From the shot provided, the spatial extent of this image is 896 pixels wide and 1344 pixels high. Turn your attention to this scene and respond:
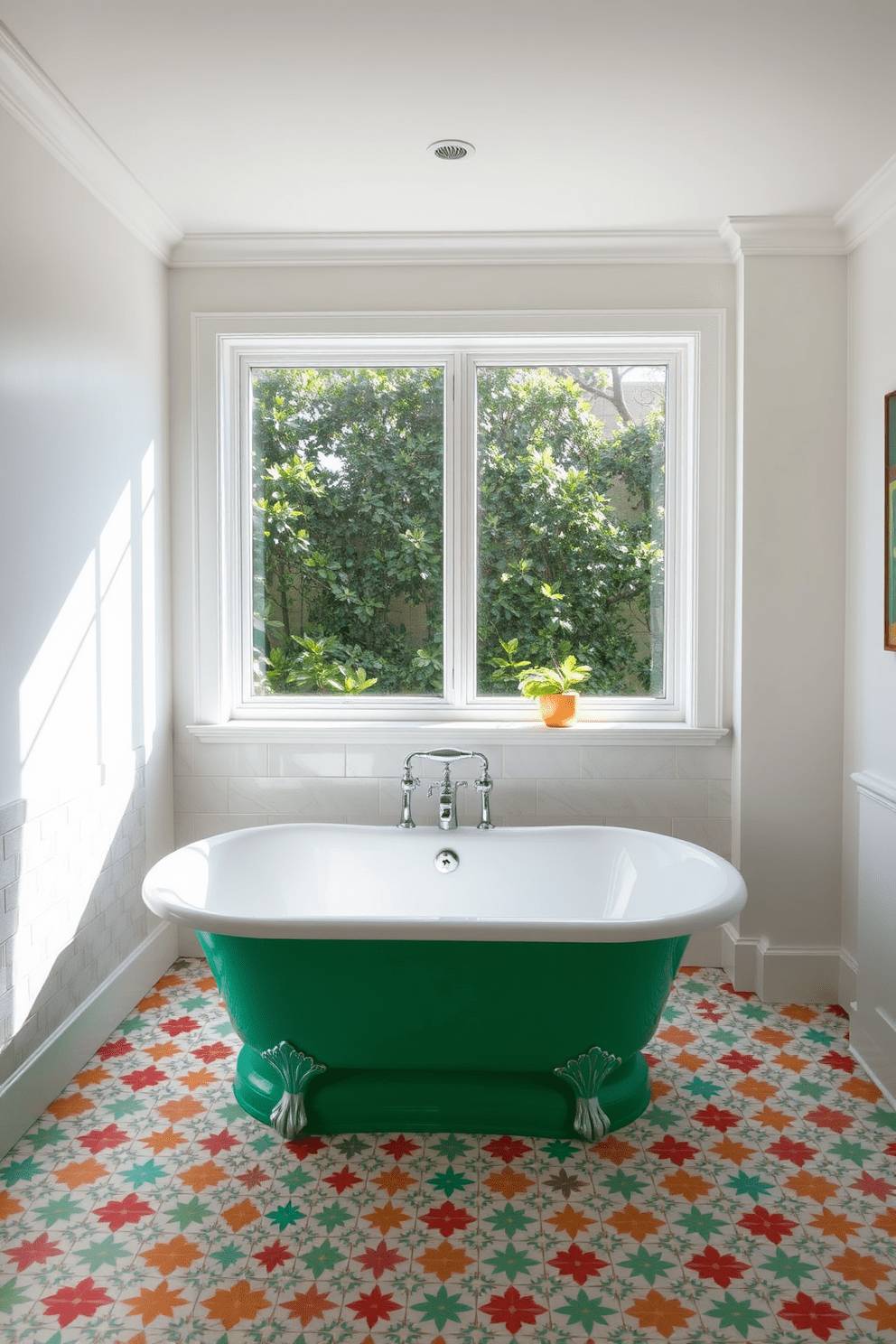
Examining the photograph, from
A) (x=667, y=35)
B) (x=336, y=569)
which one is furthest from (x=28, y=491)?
(x=667, y=35)

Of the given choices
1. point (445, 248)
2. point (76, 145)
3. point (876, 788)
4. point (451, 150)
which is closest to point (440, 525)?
point (445, 248)

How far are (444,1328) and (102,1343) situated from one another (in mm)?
619

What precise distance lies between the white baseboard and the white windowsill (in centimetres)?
73

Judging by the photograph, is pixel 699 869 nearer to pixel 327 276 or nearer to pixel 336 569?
pixel 336 569

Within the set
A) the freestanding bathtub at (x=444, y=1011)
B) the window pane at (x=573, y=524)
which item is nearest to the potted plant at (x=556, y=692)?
the window pane at (x=573, y=524)

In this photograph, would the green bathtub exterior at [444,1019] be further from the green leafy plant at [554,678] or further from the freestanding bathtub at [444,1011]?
the green leafy plant at [554,678]

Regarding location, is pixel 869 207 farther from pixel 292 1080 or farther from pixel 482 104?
pixel 292 1080

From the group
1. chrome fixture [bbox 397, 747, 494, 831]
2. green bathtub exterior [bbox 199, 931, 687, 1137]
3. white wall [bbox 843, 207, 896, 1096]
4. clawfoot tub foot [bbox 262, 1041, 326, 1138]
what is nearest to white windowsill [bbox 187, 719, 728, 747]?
chrome fixture [bbox 397, 747, 494, 831]

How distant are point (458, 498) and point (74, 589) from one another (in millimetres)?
1450

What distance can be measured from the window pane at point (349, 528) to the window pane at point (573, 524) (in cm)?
21

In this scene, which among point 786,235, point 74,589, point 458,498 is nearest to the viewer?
point 74,589

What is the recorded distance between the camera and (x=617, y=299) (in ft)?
10.7

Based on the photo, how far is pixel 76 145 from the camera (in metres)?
2.48

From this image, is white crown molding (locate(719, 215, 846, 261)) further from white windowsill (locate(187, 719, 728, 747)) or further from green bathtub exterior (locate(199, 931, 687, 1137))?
green bathtub exterior (locate(199, 931, 687, 1137))
